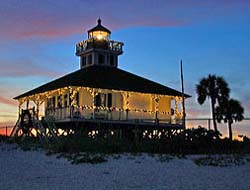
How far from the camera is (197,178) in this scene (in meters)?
13.3

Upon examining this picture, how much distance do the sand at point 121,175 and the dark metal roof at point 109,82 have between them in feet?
63.7

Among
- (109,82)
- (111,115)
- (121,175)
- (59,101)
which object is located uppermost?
(109,82)

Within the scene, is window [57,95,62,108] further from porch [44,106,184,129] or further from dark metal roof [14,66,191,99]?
dark metal roof [14,66,191,99]

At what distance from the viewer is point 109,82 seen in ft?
126

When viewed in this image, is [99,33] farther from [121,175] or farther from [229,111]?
[121,175]

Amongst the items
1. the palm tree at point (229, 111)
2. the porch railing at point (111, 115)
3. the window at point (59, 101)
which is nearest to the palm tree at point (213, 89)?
the palm tree at point (229, 111)

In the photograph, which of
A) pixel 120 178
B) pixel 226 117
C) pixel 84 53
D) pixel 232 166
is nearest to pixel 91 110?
pixel 84 53

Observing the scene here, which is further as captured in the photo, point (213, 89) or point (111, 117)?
point (213, 89)

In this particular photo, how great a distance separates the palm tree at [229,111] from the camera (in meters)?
44.5

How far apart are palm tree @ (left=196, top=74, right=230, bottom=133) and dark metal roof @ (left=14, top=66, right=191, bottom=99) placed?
573 centimetres

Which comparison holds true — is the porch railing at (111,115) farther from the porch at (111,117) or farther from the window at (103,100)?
the window at (103,100)

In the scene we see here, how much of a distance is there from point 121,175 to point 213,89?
113ft

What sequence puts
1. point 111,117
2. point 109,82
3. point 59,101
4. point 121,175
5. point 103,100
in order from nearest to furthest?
point 121,175 < point 111,117 < point 109,82 < point 103,100 < point 59,101

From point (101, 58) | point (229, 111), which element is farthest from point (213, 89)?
point (101, 58)
